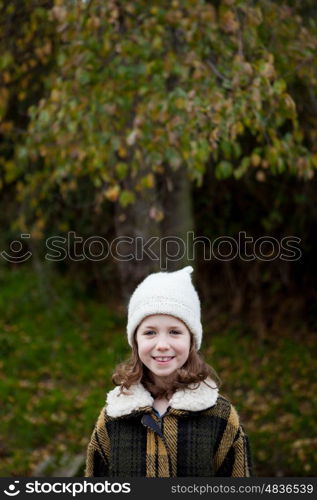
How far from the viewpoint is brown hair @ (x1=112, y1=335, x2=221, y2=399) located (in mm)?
2215

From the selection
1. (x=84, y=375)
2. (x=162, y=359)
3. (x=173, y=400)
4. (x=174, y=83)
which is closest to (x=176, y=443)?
(x=173, y=400)

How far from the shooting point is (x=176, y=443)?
7.07ft

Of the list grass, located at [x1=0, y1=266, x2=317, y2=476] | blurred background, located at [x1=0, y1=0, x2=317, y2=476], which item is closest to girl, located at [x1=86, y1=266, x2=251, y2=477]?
blurred background, located at [x1=0, y1=0, x2=317, y2=476]

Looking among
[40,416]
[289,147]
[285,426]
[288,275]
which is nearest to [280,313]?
[288,275]

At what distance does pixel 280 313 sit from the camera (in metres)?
7.93

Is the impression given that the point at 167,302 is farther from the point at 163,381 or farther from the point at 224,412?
the point at 224,412

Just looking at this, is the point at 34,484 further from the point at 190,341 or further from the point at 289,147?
the point at 289,147

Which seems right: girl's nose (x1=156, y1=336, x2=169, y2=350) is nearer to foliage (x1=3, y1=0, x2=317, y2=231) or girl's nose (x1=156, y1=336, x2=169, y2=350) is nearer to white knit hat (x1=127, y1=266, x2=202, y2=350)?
white knit hat (x1=127, y1=266, x2=202, y2=350)

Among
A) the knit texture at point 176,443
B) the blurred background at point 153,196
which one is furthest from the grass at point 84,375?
the knit texture at point 176,443

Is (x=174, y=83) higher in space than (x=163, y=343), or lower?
higher

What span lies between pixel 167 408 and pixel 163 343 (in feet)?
0.68

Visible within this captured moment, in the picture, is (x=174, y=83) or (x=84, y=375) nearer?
(x=174, y=83)

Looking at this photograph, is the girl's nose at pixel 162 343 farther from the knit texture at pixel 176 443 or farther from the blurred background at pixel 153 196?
the blurred background at pixel 153 196

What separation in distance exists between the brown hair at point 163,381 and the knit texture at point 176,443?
0.09 meters
